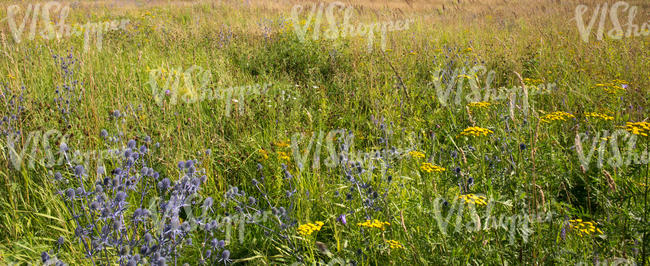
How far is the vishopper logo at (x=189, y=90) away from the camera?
3650mm

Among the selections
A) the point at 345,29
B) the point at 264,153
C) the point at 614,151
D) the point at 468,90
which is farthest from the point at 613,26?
the point at 264,153

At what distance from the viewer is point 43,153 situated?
2.64 meters

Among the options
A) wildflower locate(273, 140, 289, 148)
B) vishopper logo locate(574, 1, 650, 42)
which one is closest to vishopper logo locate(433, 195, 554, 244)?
wildflower locate(273, 140, 289, 148)

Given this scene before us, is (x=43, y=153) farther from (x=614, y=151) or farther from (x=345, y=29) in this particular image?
(x=345, y=29)

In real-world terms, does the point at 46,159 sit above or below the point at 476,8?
below

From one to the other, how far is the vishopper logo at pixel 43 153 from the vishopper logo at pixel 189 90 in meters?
0.89

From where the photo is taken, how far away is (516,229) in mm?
1725

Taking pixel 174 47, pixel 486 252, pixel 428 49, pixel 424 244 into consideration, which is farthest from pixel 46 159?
pixel 428 49

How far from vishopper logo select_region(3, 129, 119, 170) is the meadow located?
2 centimetres

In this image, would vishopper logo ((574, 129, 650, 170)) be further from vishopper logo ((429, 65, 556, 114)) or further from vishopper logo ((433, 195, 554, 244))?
vishopper logo ((429, 65, 556, 114))

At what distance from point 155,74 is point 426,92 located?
2.87 metres

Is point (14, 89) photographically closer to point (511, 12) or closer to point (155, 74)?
point (155, 74)

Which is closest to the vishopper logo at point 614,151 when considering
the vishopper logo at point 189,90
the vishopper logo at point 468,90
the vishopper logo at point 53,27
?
the vishopper logo at point 468,90

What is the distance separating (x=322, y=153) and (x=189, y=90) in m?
1.52
